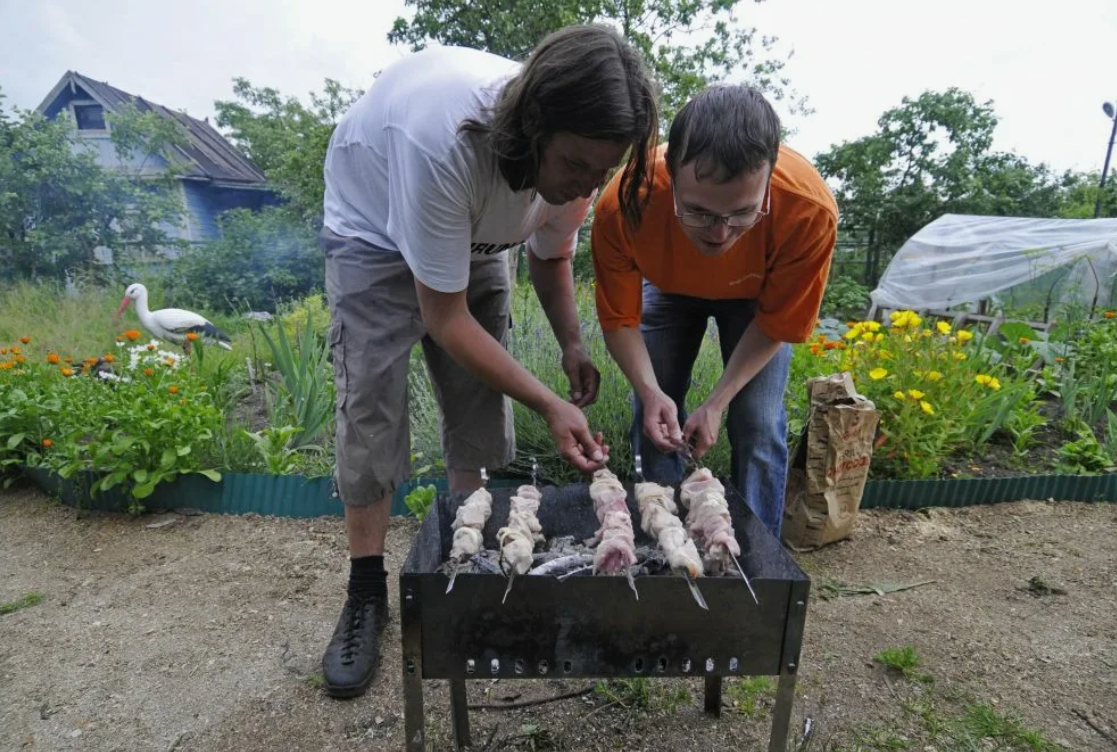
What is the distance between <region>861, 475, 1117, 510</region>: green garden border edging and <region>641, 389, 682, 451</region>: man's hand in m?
1.88

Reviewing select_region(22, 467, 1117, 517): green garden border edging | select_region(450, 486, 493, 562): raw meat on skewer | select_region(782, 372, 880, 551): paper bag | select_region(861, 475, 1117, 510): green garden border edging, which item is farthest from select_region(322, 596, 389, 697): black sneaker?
select_region(861, 475, 1117, 510): green garden border edging

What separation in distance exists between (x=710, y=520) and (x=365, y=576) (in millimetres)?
1206

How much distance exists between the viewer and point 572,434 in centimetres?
159

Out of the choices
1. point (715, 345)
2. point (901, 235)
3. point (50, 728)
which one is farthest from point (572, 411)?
point (901, 235)

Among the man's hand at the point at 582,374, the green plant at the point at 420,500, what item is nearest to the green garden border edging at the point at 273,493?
the green plant at the point at 420,500

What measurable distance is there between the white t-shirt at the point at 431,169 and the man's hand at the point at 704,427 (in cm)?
73

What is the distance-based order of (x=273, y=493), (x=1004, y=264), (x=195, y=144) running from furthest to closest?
1. (x=195, y=144)
2. (x=1004, y=264)
3. (x=273, y=493)

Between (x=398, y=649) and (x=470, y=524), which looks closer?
(x=470, y=524)

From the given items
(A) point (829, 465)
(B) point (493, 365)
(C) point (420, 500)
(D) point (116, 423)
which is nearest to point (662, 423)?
(B) point (493, 365)

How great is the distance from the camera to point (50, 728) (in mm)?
1801

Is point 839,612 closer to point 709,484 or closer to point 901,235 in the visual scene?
point 709,484

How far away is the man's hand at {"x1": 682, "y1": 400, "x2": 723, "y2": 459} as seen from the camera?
191 cm

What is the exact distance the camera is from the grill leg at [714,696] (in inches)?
72.0

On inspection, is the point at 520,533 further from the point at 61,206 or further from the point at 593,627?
the point at 61,206
